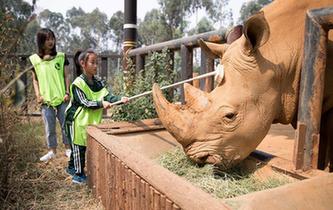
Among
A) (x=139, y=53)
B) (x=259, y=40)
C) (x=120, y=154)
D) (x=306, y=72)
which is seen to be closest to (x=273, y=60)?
(x=259, y=40)

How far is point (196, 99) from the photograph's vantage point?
255cm

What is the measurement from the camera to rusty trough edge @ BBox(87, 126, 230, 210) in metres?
1.51

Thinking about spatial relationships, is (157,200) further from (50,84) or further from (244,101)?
(50,84)

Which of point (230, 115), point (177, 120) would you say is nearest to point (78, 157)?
point (177, 120)

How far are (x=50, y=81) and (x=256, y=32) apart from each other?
343cm

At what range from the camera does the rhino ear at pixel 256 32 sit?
2.25 meters

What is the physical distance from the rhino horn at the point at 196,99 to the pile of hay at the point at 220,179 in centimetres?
39

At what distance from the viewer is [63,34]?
64.1m

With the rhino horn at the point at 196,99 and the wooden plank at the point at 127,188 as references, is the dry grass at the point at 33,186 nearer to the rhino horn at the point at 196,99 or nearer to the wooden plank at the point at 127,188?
the wooden plank at the point at 127,188

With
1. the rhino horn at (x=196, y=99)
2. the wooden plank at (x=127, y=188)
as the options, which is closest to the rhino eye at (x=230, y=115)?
the rhino horn at (x=196, y=99)

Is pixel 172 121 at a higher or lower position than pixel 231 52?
lower

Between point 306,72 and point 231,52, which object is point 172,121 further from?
point 306,72

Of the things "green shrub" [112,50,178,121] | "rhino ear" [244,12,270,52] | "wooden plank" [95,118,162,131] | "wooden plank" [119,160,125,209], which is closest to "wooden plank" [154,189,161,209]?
"wooden plank" [119,160,125,209]

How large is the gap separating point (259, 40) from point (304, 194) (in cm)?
109
